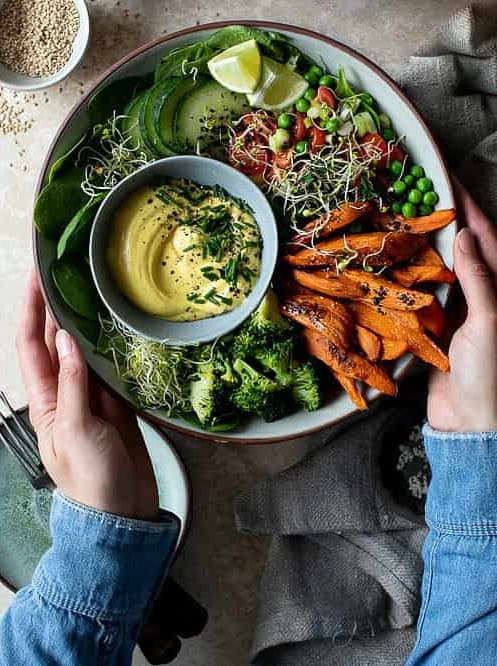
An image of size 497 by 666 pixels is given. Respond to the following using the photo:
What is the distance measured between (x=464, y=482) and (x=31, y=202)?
59.9 inches

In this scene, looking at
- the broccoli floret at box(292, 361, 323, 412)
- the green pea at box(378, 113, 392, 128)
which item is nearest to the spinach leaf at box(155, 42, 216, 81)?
the green pea at box(378, 113, 392, 128)

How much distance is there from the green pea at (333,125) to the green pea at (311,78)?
121 mm

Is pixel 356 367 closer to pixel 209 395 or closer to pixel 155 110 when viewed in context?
pixel 209 395

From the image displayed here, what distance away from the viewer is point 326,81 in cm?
227

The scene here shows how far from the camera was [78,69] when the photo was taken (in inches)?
104

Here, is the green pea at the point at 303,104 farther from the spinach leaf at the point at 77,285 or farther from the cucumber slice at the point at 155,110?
the spinach leaf at the point at 77,285

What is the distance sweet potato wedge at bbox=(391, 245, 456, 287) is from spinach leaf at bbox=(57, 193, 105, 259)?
2.55 feet

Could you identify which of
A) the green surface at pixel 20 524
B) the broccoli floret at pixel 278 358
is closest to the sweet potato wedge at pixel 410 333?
the broccoli floret at pixel 278 358

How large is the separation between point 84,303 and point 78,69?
0.82 metres

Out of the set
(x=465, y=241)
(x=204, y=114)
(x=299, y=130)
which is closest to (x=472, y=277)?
(x=465, y=241)

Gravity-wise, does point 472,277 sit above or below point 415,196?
below

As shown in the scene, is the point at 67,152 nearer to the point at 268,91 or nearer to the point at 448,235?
the point at 268,91

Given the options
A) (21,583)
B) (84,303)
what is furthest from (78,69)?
(21,583)

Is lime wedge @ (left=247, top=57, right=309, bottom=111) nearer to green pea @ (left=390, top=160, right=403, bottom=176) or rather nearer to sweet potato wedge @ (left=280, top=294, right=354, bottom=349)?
green pea @ (left=390, top=160, right=403, bottom=176)
